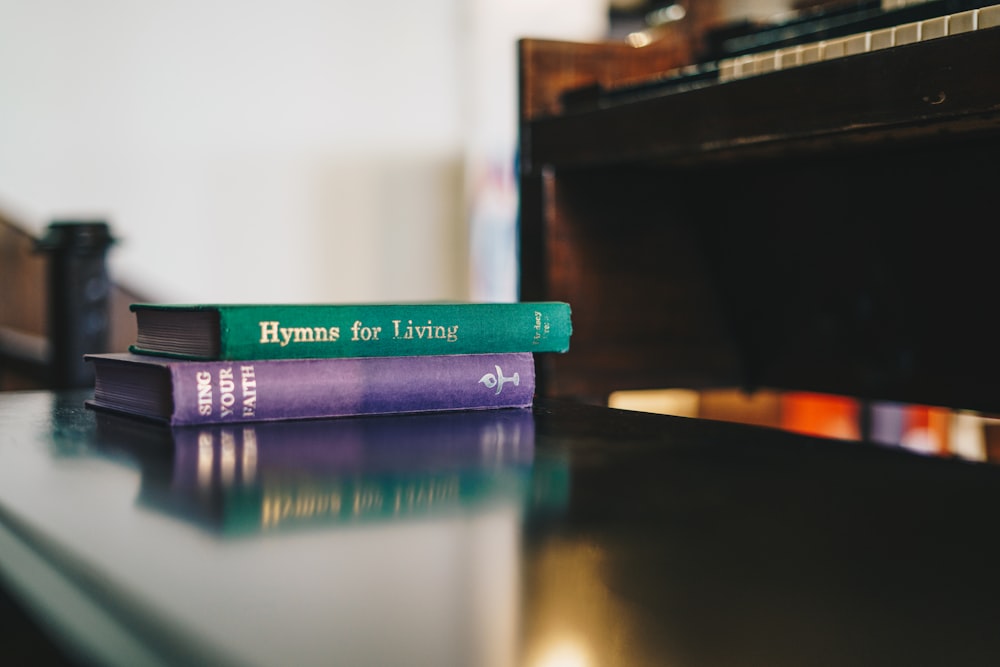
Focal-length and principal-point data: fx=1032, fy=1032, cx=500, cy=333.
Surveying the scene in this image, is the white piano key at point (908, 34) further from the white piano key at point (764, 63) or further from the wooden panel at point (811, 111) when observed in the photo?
the white piano key at point (764, 63)

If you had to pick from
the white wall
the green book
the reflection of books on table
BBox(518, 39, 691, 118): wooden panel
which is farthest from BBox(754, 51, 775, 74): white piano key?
the white wall

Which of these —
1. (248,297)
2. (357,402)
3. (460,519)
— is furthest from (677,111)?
(248,297)

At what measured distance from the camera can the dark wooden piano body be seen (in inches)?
47.6

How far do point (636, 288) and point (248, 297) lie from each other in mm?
1520

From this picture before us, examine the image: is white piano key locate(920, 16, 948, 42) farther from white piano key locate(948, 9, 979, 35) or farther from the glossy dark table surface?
the glossy dark table surface

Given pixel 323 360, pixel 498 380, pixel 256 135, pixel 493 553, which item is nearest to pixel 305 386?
pixel 323 360

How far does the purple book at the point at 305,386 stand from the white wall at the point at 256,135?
2.09 m

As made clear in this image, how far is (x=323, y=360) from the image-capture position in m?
0.58

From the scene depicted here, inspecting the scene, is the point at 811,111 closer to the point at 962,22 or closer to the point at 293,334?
the point at 962,22

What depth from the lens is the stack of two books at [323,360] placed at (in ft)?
1.79

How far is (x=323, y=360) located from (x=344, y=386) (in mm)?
20

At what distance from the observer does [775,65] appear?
1126 millimetres

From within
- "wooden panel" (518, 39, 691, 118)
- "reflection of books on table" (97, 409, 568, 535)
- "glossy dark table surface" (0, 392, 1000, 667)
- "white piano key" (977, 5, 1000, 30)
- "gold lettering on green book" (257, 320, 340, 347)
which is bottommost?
"glossy dark table surface" (0, 392, 1000, 667)

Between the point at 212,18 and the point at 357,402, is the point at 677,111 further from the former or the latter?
the point at 212,18
